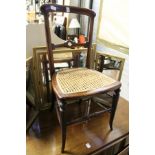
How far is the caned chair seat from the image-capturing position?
926mm

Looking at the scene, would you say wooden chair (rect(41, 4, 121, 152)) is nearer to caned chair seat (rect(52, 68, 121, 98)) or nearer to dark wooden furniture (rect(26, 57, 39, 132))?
caned chair seat (rect(52, 68, 121, 98))

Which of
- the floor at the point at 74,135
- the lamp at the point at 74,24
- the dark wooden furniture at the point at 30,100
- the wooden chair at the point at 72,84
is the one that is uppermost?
the lamp at the point at 74,24

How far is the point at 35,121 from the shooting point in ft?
4.07

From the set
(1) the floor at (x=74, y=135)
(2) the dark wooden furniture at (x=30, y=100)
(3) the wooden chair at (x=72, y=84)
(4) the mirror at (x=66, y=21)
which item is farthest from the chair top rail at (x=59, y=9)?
(4) the mirror at (x=66, y=21)

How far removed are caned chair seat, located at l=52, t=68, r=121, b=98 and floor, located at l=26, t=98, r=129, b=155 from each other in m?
0.35

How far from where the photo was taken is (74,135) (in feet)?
3.73

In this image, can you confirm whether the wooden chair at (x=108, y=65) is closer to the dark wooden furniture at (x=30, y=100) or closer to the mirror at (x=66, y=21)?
the dark wooden furniture at (x=30, y=100)

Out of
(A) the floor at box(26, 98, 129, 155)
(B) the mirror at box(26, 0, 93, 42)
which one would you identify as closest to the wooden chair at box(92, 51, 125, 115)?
(A) the floor at box(26, 98, 129, 155)

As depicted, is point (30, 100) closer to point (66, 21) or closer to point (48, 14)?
point (48, 14)

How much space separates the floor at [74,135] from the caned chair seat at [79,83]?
1.15ft

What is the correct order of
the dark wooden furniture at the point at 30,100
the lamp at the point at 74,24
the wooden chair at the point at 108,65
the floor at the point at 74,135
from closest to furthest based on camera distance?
the floor at the point at 74,135, the dark wooden furniture at the point at 30,100, the wooden chair at the point at 108,65, the lamp at the point at 74,24

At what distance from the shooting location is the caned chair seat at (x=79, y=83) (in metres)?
0.93
